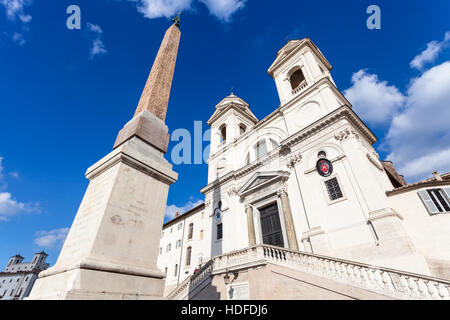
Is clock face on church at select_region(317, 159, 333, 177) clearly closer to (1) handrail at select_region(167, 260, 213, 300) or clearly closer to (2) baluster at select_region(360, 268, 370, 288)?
(2) baluster at select_region(360, 268, 370, 288)

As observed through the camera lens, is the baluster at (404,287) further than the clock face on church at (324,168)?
No

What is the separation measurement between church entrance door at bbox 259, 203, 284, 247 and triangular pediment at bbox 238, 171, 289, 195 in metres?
1.91

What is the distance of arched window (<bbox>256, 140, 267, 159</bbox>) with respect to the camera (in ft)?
67.0

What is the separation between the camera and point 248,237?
16484 mm

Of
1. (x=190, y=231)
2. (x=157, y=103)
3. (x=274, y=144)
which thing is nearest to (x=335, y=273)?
(x=157, y=103)

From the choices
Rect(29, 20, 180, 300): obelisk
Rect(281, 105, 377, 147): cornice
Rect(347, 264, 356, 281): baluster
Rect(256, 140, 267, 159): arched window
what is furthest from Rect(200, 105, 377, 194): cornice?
Rect(29, 20, 180, 300): obelisk

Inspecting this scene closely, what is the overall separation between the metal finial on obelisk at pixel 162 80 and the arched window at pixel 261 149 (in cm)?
1404

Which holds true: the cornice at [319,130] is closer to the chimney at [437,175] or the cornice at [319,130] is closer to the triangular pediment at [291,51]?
the chimney at [437,175]

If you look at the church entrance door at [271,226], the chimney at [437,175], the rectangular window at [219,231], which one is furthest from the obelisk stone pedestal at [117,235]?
the chimney at [437,175]

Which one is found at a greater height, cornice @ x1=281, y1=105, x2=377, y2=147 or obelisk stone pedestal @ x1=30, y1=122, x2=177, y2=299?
cornice @ x1=281, y1=105, x2=377, y2=147

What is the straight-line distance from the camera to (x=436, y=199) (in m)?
11.2

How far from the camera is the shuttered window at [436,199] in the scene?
10.8 metres
